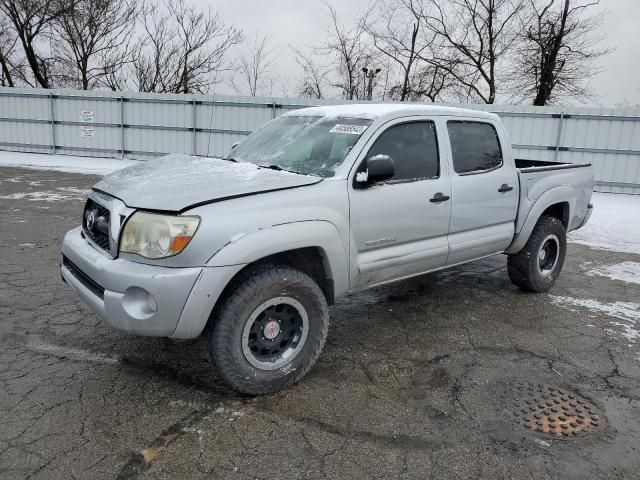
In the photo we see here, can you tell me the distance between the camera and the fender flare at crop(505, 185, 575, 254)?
501 cm

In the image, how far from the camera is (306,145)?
3.97m

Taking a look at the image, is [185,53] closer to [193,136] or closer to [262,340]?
[193,136]

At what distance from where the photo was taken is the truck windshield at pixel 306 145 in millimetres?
3729

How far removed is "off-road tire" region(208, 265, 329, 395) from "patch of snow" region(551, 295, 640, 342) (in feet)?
9.14

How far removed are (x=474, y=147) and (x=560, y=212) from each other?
1.73 m

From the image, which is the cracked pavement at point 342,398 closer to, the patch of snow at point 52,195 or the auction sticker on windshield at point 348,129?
the auction sticker on windshield at point 348,129

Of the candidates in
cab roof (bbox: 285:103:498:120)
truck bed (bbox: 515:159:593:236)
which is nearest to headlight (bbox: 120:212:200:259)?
cab roof (bbox: 285:103:498:120)

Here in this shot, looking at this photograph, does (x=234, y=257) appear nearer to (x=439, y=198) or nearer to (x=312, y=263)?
(x=312, y=263)

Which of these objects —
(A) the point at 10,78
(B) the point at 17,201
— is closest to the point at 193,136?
(B) the point at 17,201

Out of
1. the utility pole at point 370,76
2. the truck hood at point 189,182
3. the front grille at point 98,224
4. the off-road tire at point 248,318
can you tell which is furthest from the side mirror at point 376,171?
the utility pole at point 370,76

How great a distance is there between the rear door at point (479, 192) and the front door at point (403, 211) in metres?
0.16

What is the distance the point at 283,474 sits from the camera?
253 centimetres

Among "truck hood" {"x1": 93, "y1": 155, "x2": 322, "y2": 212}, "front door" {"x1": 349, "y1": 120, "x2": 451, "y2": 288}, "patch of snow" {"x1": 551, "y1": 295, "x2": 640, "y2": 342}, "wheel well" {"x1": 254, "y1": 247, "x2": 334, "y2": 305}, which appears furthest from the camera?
"patch of snow" {"x1": 551, "y1": 295, "x2": 640, "y2": 342}

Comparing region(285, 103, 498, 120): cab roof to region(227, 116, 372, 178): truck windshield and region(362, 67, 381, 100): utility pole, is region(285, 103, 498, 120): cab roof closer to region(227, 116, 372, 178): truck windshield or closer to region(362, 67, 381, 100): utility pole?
region(227, 116, 372, 178): truck windshield
